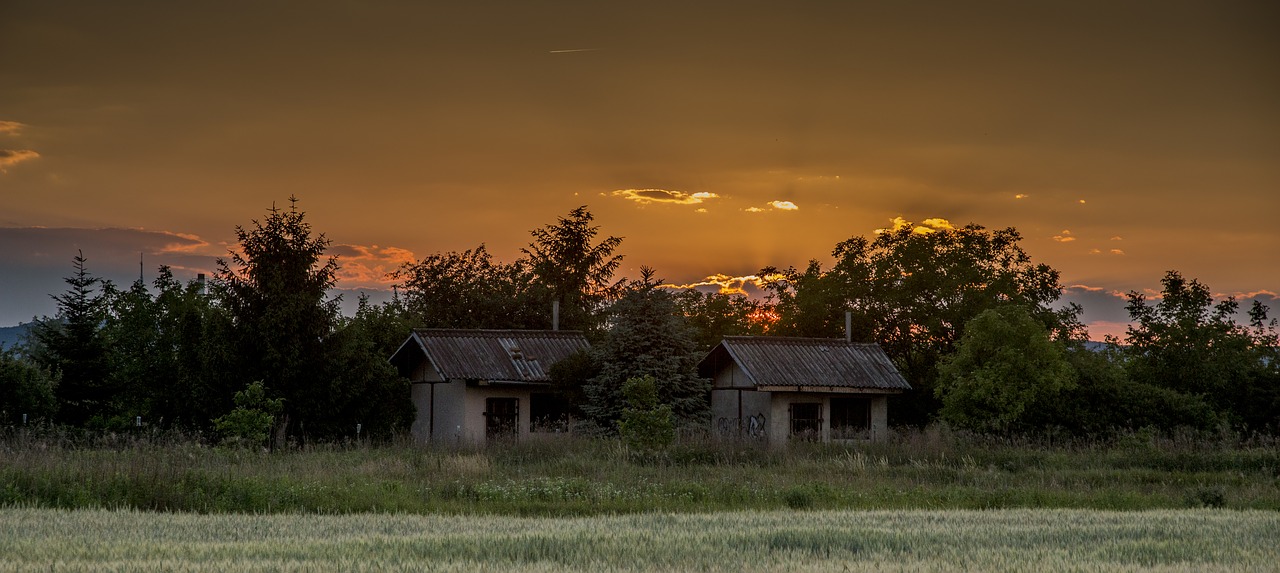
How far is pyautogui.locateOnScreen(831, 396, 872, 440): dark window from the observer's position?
43906 mm

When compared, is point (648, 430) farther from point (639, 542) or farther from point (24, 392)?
point (24, 392)

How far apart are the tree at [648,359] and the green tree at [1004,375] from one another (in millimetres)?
8140

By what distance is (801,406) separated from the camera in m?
43.2

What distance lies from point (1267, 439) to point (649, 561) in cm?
2448

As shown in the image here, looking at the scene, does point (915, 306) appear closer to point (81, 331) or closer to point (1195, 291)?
point (1195, 291)

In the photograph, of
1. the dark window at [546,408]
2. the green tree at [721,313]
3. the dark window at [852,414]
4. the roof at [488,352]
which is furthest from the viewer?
the green tree at [721,313]

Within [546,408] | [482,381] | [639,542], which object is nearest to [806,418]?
[546,408]

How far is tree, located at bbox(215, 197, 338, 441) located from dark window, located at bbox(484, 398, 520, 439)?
6654 mm

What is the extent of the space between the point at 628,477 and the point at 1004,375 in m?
18.3

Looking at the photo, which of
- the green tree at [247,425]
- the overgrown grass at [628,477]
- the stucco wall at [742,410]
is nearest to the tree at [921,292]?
the stucco wall at [742,410]

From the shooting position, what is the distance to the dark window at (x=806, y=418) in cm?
4284

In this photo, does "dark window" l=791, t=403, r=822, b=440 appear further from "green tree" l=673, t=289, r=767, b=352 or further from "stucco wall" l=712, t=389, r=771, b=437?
"green tree" l=673, t=289, r=767, b=352

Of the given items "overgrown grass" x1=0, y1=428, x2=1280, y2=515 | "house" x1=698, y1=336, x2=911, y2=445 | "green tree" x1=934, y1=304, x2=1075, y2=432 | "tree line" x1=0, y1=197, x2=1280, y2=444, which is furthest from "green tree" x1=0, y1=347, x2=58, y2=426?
"green tree" x1=934, y1=304, x2=1075, y2=432

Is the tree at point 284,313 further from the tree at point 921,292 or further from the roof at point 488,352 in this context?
the tree at point 921,292
